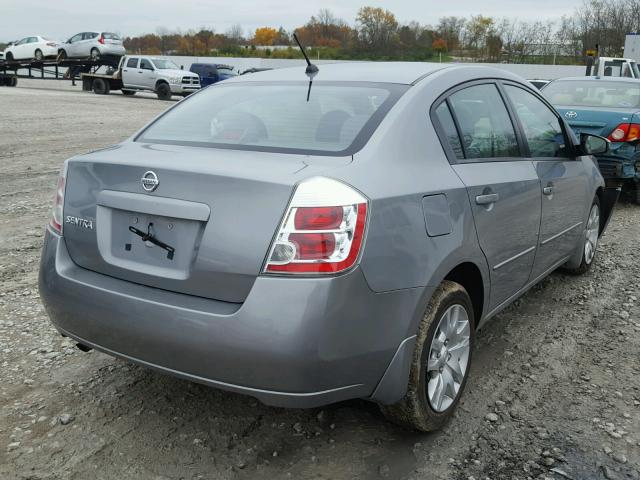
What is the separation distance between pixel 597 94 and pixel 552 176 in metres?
5.53

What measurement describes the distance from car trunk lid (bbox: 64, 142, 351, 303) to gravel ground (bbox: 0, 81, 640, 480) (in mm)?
800

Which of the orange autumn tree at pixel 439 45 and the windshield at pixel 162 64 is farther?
the orange autumn tree at pixel 439 45

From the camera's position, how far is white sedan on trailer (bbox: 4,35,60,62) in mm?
36281

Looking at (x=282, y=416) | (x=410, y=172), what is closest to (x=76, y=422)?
(x=282, y=416)

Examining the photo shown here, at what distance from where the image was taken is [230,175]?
98.0 inches

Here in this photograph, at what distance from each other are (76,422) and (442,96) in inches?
93.1

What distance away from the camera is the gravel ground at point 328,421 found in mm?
2725

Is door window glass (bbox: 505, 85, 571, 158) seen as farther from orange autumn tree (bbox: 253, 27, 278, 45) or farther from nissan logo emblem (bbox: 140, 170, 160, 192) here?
orange autumn tree (bbox: 253, 27, 278, 45)

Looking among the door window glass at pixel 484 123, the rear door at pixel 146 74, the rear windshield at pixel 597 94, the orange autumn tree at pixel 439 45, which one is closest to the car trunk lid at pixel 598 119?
the rear windshield at pixel 597 94

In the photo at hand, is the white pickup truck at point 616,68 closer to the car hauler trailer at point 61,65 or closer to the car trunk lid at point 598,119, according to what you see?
the car trunk lid at point 598,119

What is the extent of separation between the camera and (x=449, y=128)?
312 centimetres

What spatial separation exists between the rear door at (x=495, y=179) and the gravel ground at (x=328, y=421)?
22.0 inches

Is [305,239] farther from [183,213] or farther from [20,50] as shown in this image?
[20,50]

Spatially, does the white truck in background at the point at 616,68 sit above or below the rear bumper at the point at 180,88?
above
